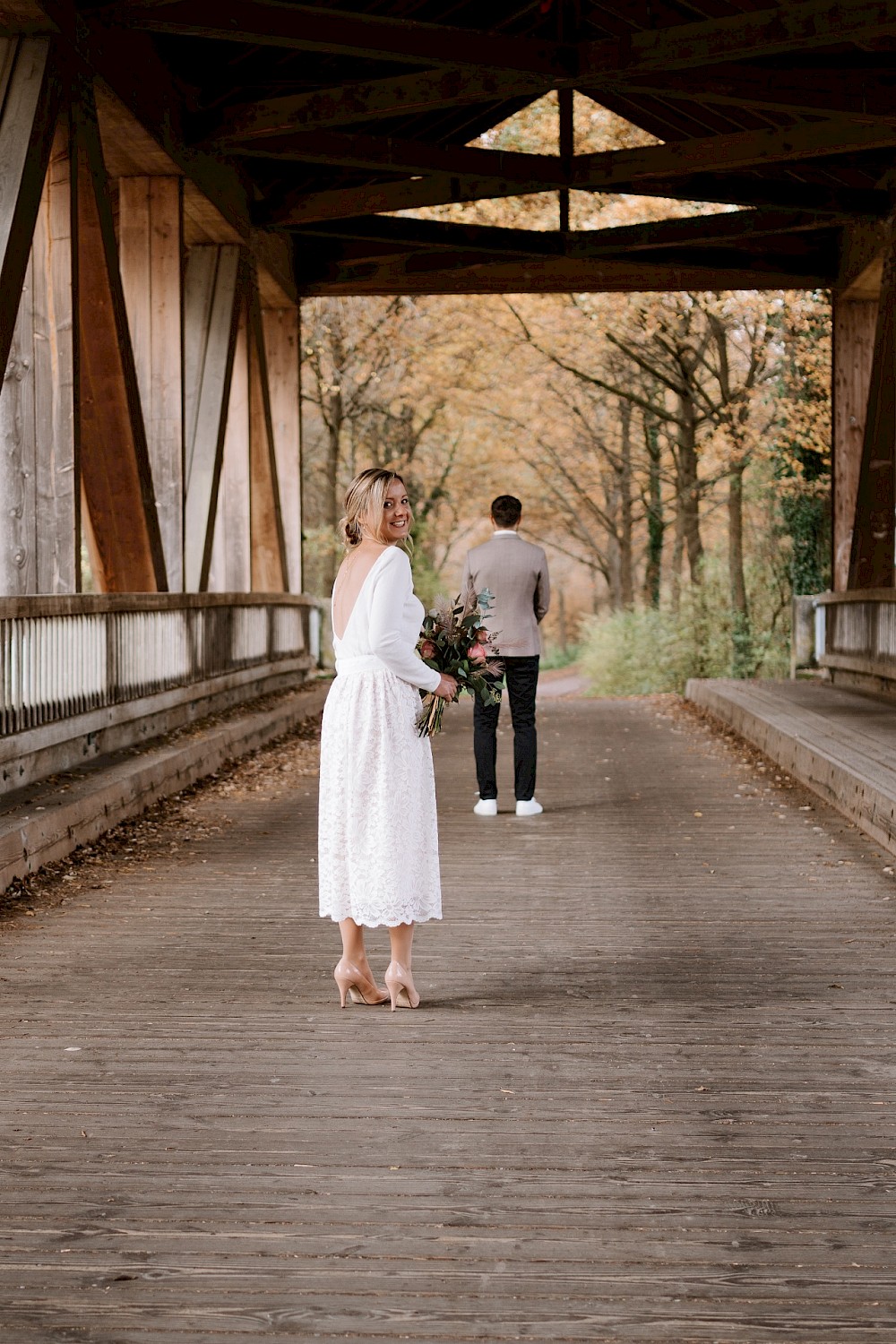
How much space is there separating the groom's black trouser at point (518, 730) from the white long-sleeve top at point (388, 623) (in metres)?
3.86

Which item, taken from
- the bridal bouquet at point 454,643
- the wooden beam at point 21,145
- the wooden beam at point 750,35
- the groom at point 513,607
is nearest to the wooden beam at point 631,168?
the wooden beam at point 750,35

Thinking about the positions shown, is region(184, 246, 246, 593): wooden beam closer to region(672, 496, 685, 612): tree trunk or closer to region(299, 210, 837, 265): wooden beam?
region(299, 210, 837, 265): wooden beam

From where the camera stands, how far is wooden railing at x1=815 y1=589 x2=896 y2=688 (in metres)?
13.6

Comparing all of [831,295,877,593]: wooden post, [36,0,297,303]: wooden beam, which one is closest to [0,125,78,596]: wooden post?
[36,0,297,303]: wooden beam

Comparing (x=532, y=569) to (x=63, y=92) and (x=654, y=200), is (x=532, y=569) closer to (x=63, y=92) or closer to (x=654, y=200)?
(x=63, y=92)

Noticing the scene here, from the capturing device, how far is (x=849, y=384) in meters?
17.1

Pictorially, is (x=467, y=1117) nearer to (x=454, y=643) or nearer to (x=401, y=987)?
(x=401, y=987)

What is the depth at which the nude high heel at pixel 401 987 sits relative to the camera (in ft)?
16.1

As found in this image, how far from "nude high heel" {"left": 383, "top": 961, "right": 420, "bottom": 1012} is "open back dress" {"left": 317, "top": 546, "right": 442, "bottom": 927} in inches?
6.7

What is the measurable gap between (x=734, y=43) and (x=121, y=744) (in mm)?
6411

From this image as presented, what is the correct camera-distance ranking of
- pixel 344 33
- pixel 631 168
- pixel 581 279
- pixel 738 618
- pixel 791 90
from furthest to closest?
1. pixel 738 618
2. pixel 581 279
3. pixel 631 168
4. pixel 791 90
5. pixel 344 33

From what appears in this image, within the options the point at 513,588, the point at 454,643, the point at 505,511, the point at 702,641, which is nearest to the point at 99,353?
the point at 505,511

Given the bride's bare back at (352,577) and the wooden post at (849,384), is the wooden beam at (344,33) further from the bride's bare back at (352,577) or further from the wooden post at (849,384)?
the wooden post at (849,384)

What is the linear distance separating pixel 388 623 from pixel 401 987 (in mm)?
1180
